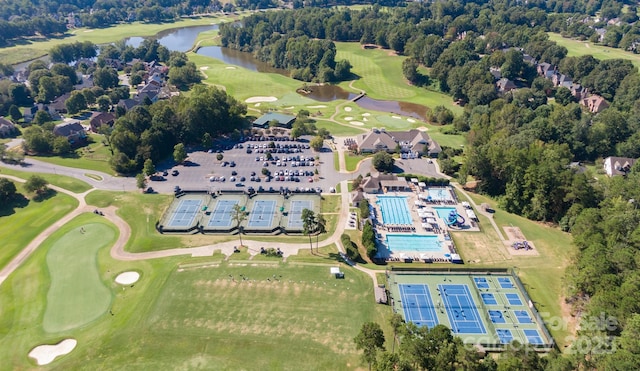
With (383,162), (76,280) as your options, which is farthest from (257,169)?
(76,280)

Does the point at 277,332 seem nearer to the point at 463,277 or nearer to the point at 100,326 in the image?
the point at 100,326

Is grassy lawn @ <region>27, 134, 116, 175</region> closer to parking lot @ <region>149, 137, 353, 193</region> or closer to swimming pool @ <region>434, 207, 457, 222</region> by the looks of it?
parking lot @ <region>149, 137, 353, 193</region>

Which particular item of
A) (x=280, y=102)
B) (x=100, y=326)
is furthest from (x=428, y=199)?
(x=280, y=102)

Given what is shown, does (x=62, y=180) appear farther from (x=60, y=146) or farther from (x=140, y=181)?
(x=140, y=181)

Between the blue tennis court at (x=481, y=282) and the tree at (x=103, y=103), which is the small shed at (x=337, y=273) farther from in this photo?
the tree at (x=103, y=103)

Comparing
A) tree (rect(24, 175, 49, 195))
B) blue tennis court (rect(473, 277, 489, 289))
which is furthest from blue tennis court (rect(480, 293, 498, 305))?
tree (rect(24, 175, 49, 195))

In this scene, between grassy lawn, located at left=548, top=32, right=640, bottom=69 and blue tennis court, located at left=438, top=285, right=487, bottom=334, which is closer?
blue tennis court, located at left=438, top=285, right=487, bottom=334
